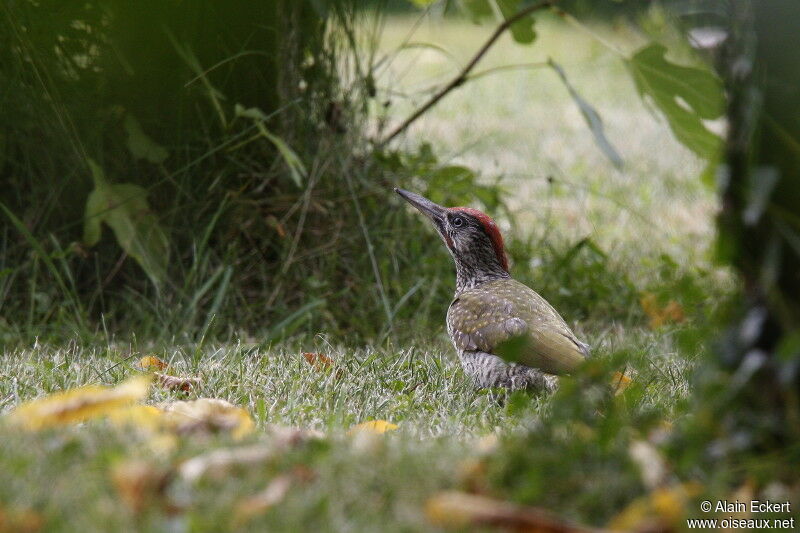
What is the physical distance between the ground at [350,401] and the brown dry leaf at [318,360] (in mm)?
19

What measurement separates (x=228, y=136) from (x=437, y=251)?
1214 millimetres

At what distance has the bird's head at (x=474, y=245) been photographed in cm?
450

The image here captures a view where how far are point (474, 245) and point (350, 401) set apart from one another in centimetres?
125

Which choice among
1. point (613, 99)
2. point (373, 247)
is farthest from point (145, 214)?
point (613, 99)

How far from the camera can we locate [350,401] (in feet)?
11.4

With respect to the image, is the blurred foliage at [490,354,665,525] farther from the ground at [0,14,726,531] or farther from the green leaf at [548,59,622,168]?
the green leaf at [548,59,622,168]

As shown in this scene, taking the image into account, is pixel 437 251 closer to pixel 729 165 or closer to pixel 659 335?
pixel 659 335

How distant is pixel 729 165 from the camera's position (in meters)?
2.36

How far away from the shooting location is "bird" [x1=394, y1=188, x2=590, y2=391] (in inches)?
148

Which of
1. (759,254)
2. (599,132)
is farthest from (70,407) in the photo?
(599,132)

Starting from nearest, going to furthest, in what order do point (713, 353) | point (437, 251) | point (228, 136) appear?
point (713, 353), point (228, 136), point (437, 251)

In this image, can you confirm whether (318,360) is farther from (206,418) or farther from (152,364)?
(206,418)

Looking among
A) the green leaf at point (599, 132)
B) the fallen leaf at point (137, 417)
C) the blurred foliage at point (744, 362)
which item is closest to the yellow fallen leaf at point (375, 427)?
the fallen leaf at point (137, 417)
